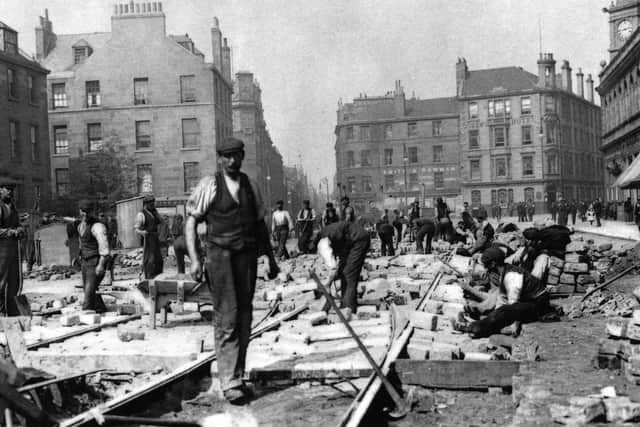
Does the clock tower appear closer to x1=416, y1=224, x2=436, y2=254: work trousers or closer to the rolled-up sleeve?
x1=416, y1=224, x2=436, y2=254: work trousers

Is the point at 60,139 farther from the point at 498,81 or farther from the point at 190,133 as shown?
the point at 498,81

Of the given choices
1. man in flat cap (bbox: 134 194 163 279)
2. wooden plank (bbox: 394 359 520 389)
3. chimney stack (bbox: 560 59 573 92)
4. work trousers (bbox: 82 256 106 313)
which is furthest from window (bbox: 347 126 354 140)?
wooden plank (bbox: 394 359 520 389)

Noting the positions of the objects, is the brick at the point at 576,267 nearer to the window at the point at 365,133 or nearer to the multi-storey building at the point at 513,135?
the multi-storey building at the point at 513,135

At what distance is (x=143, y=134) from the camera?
41.3 metres

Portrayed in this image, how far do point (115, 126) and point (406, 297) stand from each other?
33.5 m

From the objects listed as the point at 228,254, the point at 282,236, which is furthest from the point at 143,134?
the point at 228,254

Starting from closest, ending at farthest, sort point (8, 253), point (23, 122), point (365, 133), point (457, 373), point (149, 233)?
point (457, 373), point (8, 253), point (149, 233), point (23, 122), point (365, 133)

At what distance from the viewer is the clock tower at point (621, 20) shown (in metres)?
45.7

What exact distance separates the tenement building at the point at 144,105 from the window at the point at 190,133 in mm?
62

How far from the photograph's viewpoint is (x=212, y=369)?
630 centimetres

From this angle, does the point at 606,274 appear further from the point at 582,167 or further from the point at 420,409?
the point at 582,167

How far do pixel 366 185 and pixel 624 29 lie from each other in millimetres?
34761

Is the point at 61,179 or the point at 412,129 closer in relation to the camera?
the point at 61,179

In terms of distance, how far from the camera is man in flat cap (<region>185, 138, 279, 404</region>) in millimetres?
5609
